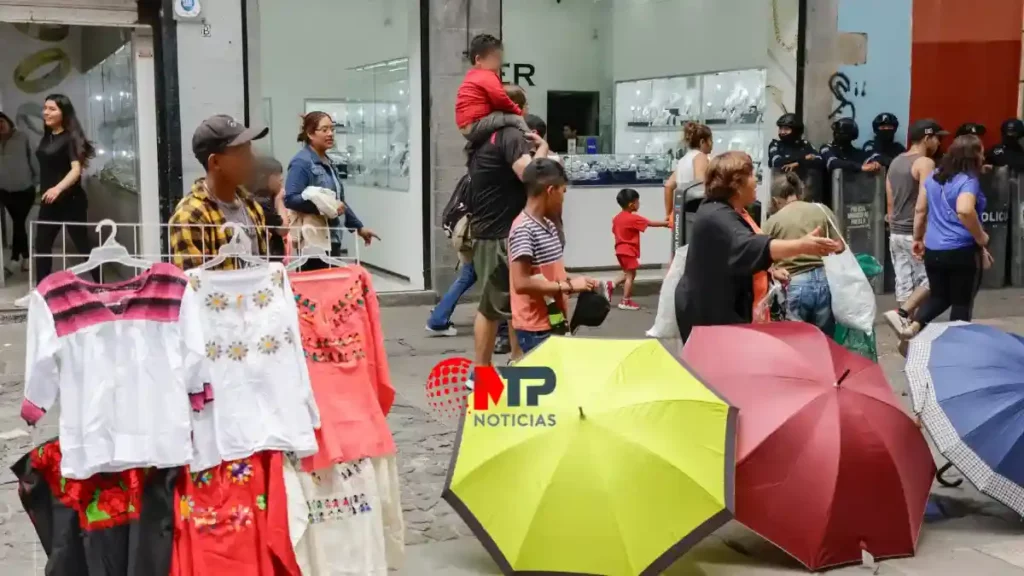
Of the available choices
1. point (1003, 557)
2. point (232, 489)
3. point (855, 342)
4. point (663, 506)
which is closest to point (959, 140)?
point (855, 342)

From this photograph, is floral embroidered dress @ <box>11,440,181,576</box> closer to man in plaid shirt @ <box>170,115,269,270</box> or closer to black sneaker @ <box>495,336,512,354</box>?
man in plaid shirt @ <box>170,115,269,270</box>

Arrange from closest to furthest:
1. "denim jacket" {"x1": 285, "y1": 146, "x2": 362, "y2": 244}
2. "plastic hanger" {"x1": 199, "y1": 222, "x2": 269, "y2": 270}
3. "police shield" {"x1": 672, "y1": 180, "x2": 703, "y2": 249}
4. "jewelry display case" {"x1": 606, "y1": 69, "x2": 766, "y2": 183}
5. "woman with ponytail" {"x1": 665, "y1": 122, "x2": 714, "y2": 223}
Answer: "plastic hanger" {"x1": 199, "y1": 222, "x2": 269, "y2": 270} < "denim jacket" {"x1": 285, "y1": 146, "x2": 362, "y2": 244} < "police shield" {"x1": 672, "y1": 180, "x2": 703, "y2": 249} < "woman with ponytail" {"x1": 665, "y1": 122, "x2": 714, "y2": 223} < "jewelry display case" {"x1": 606, "y1": 69, "x2": 766, "y2": 183}

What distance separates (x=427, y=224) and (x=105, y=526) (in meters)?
6.88

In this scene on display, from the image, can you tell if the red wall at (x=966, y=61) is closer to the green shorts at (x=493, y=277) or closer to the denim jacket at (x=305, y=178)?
the green shorts at (x=493, y=277)

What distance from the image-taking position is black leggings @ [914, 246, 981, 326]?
736 centimetres

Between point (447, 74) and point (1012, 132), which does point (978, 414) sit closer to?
point (447, 74)

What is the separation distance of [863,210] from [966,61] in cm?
218

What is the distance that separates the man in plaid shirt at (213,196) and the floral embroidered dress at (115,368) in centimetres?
29

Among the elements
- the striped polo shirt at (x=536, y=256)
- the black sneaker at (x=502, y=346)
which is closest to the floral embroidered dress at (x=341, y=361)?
the striped polo shirt at (x=536, y=256)

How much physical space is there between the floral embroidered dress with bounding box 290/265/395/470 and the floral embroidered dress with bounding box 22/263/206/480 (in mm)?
379

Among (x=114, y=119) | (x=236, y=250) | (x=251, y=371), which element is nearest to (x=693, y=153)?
(x=114, y=119)

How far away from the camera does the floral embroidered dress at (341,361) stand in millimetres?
3422

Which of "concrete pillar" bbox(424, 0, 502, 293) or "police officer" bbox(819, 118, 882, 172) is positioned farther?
"police officer" bbox(819, 118, 882, 172)

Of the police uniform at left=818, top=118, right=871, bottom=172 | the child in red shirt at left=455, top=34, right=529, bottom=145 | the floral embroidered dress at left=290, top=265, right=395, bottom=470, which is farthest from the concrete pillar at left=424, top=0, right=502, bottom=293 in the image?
the floral embroidered dress at left=290, top=265, right=395, bottom=470
